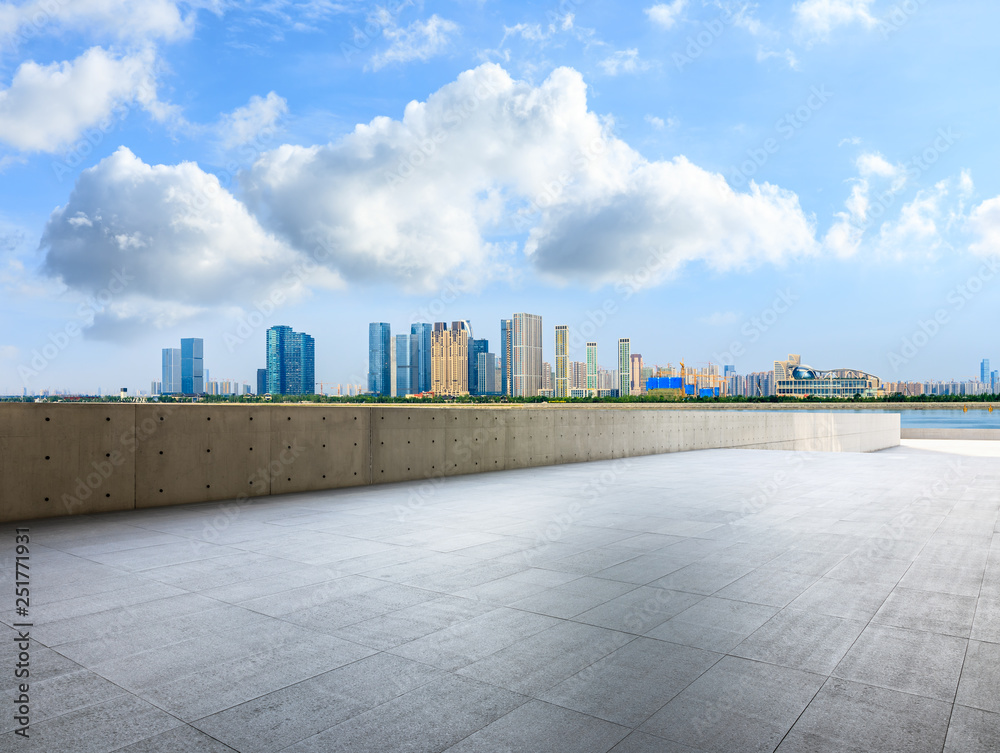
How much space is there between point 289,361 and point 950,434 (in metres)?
62.4

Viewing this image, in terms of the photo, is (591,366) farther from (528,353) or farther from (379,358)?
(379,358)

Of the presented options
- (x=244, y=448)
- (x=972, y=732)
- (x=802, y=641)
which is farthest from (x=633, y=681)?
(x=244, y=448)

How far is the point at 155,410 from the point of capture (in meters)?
10.4

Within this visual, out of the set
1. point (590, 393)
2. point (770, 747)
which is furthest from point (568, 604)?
point (590, 393)

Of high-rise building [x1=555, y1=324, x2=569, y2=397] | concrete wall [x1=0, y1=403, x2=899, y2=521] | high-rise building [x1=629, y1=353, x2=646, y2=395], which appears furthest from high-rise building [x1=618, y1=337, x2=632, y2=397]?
concrete wall [x1=0, y1=403, x2=899, y2=521]

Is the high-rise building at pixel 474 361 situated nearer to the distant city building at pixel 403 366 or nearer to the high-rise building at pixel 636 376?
the distant city building at pixel 403 366

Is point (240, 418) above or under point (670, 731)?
above

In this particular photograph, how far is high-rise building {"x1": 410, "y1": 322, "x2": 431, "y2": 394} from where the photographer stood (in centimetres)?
7044

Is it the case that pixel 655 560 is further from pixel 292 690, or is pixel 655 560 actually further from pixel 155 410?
pixel 155 410

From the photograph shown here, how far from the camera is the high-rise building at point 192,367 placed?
49.9 m

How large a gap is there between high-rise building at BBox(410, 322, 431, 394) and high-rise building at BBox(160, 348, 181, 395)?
2351 cm

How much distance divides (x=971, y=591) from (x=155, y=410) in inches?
438

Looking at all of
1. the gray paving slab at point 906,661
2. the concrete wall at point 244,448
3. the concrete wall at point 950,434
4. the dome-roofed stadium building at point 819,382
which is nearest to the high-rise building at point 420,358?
the concrete wall at point 950,434

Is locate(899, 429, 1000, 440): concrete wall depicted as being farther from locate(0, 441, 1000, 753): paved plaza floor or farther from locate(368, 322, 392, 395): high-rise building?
locate(368, 322, 392, 395): high-rise building
